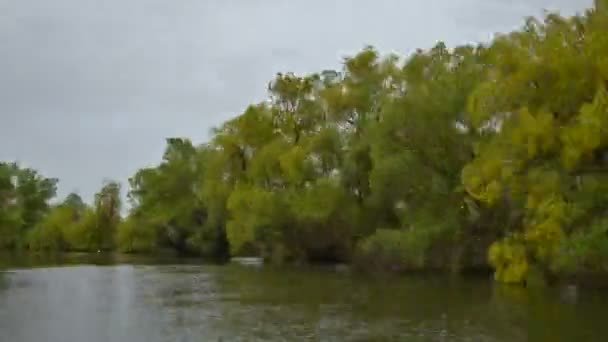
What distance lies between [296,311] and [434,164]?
76.5ft

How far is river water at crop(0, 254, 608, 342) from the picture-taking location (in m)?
21.9

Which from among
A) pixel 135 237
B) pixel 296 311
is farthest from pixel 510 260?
pixel 135 237

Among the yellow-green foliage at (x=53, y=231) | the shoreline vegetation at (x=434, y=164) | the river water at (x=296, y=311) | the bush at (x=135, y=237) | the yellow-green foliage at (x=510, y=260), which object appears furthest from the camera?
the yellow-green foliage at (x=53, y=231)

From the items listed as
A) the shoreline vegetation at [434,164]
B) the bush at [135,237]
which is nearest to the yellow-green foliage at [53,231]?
the bush at [135,237]

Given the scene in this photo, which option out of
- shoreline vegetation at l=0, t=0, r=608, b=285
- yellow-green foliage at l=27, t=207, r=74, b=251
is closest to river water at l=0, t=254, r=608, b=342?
shoreline vegetation at l=0, t=0, r=608, b=285

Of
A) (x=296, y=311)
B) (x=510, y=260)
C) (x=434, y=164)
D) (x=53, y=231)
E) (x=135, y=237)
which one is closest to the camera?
(x=296, y=311)

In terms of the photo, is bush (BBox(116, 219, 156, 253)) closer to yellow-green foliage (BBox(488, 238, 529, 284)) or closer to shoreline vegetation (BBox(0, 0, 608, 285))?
shoreline vegetation (BBox(0, 0, 608, 285))

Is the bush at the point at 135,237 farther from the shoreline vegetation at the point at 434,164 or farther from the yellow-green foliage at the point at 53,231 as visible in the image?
the yellow-green foliage at the point at 53,231

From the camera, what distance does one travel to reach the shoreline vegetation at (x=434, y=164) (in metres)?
35.4

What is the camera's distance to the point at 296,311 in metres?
27.7

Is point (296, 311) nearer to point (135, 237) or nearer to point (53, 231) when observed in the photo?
point (135, 237)

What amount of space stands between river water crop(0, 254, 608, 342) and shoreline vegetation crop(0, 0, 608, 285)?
3.67 metres

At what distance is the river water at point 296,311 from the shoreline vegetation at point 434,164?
3.67m

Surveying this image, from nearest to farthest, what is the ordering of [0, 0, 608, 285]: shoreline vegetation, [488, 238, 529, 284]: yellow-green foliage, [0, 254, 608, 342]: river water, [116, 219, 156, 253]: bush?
[0, 254, 608, 342]: river water
[0, 0, 608, 285]: shoreline vegetation
[488, 238, 529, 284]: yellow-green foliage
[116, 219, 156, 253]: bush
